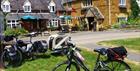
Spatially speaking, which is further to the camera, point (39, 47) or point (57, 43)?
point (57, 43)

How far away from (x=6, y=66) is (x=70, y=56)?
4.60 meters

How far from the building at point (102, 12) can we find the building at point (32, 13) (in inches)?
243

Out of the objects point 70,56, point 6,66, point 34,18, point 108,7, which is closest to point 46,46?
point 6,66

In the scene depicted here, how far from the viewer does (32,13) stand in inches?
2183

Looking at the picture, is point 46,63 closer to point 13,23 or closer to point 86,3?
point 86,3

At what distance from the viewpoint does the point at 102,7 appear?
47.8 meters

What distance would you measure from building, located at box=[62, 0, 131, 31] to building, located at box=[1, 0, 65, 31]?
6.16 metres

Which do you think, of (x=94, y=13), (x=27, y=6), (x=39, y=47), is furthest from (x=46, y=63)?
(x=27, y=6)

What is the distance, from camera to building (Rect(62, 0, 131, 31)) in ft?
155

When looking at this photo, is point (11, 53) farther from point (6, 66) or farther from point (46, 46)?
point (46, 46)

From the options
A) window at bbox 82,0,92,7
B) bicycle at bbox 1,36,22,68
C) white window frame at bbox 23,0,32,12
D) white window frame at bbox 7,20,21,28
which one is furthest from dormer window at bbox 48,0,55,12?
bicycle at bbox 1,36,22,68

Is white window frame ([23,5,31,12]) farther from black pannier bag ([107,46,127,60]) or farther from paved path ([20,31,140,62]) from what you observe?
black pannier bag ([107,46,127,60])

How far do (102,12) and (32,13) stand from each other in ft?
39.8

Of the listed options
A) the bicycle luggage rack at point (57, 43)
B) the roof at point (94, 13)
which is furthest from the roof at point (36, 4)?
the bicycle luggage rack at point (57, 43)
